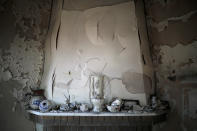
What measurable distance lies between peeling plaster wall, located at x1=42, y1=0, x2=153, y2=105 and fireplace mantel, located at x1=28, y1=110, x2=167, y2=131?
0.80ft

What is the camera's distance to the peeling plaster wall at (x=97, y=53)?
2518mm

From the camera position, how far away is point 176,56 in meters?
2.64

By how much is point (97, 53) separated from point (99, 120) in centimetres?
91

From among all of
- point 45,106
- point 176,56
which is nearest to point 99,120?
point 45,106

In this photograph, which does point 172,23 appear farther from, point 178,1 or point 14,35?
point 14,35

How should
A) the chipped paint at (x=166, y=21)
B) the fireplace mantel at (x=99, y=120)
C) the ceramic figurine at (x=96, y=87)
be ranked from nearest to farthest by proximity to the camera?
the fireplace mantel at (x=99, y=120)
the ceramic figurine at (x=96, y=87)
the chipped paint at (x=166, y=21)

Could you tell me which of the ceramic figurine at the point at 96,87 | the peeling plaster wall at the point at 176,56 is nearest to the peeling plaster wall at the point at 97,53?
the ceramic figurine at the point at 96,87

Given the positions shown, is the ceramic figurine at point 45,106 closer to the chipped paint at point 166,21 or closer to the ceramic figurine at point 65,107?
the ceramic figurine at point 65,107

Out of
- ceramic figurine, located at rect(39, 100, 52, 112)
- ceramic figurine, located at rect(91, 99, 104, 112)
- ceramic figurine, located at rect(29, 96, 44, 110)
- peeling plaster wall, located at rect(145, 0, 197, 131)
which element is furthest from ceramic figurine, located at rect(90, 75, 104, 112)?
peeling plaster wall, located at rect(145, 0, 197, 131)

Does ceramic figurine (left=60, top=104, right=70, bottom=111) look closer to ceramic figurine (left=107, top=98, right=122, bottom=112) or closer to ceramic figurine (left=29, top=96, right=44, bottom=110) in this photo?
ceramic figurine (left=29, top=96, right=44, bottom=110)

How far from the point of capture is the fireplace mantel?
231 cm

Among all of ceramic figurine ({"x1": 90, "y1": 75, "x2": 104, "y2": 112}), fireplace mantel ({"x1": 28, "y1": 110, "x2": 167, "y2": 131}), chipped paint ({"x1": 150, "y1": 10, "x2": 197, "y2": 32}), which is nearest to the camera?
fireplace mantel ({"x1": 28, "y1": 110, "x2": 167, "y2": 131})

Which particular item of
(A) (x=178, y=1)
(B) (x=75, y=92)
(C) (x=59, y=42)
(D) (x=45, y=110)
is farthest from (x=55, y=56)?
(A) (x=178, y=1)

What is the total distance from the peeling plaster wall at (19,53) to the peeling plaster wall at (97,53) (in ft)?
0.89
